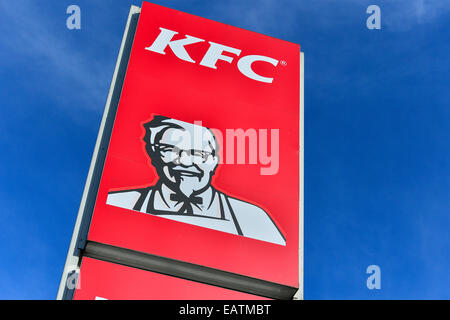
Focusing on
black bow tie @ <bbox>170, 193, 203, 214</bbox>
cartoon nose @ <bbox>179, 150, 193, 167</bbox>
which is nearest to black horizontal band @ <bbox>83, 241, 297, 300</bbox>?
black bow tie @ <bbox>170, 193, 203, 214</bbox>

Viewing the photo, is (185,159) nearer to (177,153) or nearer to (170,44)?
(177,153)

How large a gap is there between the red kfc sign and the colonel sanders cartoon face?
0.05ft

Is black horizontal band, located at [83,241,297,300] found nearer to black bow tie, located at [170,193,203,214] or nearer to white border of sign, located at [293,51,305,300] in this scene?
white border of sign, located at [293,51,305,300]

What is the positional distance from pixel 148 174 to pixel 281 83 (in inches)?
128

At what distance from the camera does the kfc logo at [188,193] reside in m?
6.96

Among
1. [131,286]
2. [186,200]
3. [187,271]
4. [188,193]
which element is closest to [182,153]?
[188,193]

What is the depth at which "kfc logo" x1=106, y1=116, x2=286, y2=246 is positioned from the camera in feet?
22.8

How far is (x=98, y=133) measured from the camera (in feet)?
24.4

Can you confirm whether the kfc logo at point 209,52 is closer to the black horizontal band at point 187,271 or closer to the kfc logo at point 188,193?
the kfc logo at point 188,193

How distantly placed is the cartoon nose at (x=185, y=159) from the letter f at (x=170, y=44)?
1.95m

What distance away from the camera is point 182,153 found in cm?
763

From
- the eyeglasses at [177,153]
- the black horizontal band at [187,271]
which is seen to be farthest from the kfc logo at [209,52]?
the black horizontal band at [187,271]

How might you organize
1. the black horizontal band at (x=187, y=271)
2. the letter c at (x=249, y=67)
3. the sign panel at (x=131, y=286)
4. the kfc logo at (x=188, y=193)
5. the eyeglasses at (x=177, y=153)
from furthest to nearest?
the letter c at (x=249, y=67) → the eyeglasses at (x=177, y=153) → the kfc logo at (x=188, y=193) → the black horizontal band at (x=187, y=271) → the sign panel at (x=131, y=286)

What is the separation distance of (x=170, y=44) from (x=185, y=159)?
2365mm
